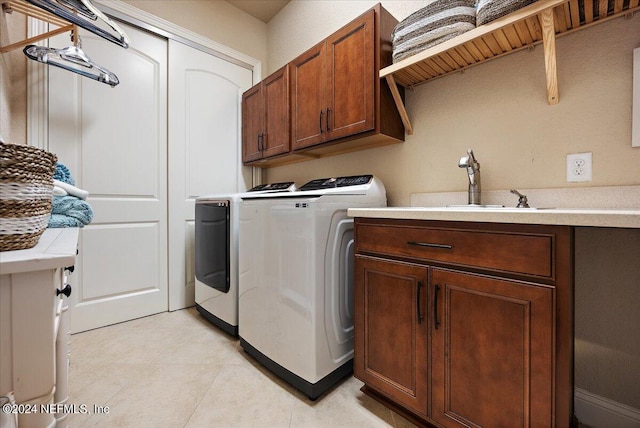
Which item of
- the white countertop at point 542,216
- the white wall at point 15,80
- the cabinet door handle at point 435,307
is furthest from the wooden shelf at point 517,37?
the white wall at point 15,80

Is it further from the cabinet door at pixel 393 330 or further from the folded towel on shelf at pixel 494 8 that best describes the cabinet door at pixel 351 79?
the cabinet door at pixel 393 330

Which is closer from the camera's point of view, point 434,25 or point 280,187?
point 434,25

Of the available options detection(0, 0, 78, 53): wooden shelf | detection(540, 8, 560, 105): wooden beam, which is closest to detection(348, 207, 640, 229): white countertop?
detection(540, 8, 560, 105): wooden beam

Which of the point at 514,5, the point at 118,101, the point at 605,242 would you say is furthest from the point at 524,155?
the point at 118,101

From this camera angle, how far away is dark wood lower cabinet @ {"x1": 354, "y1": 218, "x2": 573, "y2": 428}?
0.80 m

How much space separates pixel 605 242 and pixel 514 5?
997mm

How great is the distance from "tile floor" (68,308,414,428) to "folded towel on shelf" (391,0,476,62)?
1.70 metres

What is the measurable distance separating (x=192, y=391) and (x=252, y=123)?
209 centimetres

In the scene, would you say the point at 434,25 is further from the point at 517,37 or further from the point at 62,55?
the point at 62,55

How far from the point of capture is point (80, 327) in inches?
78.3

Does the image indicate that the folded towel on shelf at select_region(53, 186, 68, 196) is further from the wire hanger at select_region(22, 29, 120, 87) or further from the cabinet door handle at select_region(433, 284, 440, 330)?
the cabinet door handle at select_region(433, 284, 440, 330)

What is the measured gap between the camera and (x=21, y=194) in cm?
52

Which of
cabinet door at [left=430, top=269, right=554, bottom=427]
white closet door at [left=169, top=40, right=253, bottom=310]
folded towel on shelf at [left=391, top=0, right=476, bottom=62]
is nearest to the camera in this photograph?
cabinet door at [left=430, top=269, right=554, bottom=427]

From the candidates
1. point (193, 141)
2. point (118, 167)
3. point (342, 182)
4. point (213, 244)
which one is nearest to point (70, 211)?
point (213, 244)
